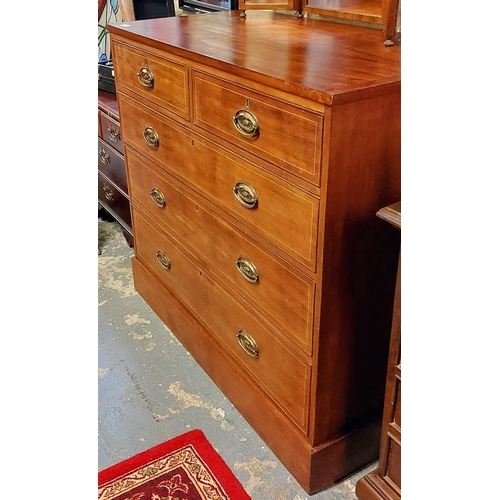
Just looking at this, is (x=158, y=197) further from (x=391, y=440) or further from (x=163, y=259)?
(x=391, y=440)

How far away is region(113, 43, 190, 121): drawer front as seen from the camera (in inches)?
57.2

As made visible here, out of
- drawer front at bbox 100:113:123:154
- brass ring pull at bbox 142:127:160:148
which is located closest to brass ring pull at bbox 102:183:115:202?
drawer front at bbox 100:113:123:154

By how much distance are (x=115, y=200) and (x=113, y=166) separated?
17cm

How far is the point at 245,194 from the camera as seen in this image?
1.30 metres

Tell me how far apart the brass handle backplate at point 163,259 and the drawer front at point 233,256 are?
11 centimetres

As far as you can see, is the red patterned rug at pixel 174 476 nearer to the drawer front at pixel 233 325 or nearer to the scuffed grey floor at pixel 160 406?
the scuffed grey floor at pixel 160 406
